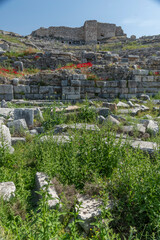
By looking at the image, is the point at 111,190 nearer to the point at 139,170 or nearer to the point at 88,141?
the point at 139,170

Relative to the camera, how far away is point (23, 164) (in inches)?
148

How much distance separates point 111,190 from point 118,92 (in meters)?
8.40

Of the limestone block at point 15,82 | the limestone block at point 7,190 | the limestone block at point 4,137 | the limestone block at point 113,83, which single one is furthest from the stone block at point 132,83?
the limestone block at point 7,190

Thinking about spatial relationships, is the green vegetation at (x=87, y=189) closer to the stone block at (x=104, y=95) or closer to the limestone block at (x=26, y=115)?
the limestone block at (x=26, y=115)

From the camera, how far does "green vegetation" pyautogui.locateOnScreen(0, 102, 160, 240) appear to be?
1.92 metres

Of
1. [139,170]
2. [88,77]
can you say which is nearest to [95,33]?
[88,77]

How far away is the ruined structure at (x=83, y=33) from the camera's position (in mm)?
39812

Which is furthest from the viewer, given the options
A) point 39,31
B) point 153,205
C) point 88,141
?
point 39,31

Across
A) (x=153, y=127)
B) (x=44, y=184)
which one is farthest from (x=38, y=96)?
(x=44, y=184)

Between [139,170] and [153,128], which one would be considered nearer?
[139,170]

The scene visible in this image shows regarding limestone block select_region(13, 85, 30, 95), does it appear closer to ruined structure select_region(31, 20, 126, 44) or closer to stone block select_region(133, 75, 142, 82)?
stone block select_region(133, 75, 142, 82)

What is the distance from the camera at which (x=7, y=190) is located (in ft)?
9.31

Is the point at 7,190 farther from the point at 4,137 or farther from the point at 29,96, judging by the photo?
the point at 29,96

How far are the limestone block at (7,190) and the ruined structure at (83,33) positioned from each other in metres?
41.0
